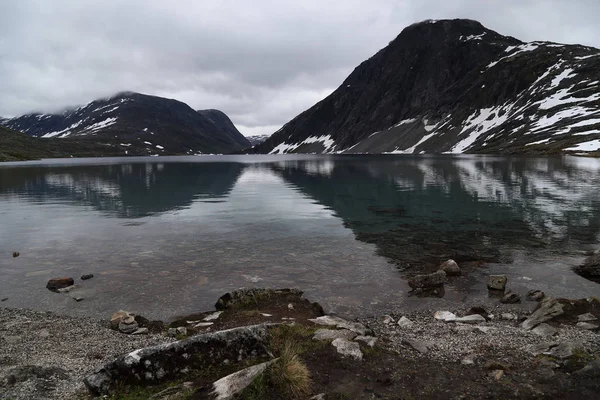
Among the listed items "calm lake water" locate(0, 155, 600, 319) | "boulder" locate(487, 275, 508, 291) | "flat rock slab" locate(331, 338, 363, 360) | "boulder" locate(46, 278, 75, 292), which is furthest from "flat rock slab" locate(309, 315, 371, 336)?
"boulder" locate(46, 278, 75, 292)

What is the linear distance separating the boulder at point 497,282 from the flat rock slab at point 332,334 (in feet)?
33.2

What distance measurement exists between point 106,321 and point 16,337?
118 inches

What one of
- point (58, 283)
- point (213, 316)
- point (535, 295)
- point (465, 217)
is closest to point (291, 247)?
point (213, 316)

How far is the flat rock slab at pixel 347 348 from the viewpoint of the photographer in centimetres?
1020

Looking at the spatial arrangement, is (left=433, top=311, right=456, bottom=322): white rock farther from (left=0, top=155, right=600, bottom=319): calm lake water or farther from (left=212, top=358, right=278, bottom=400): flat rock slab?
(left=212, top=358, right=278, bottom=400): flat rock slab

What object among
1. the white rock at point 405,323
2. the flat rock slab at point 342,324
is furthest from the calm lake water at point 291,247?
the flat rock slab at point 342,324

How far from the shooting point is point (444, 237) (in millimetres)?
29656

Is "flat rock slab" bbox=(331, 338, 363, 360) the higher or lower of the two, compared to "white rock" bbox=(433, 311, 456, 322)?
higher

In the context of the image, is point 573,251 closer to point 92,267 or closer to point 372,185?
point 92,267

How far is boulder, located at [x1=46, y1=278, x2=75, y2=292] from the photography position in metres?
19.2

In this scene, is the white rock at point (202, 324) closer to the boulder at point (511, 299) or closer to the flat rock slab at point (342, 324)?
the flat rock slab at point (342, 324)

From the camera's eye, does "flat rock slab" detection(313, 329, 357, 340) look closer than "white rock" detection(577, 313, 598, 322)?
Yes

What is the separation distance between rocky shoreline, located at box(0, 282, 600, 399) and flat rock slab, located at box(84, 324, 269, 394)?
2 cm

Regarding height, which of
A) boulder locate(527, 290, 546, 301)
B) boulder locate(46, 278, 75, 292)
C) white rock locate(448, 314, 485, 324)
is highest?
boulder locate(527, 290, 546, 301)
